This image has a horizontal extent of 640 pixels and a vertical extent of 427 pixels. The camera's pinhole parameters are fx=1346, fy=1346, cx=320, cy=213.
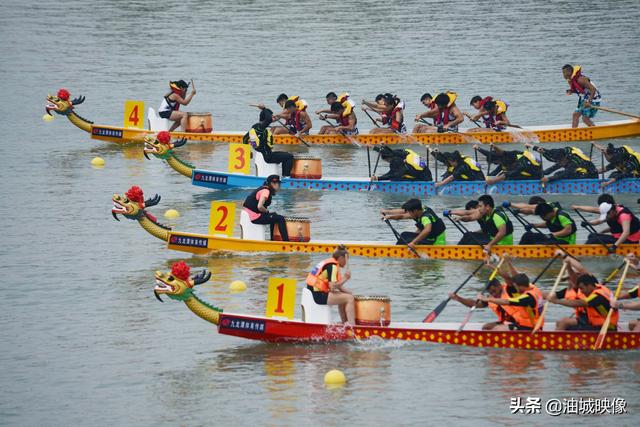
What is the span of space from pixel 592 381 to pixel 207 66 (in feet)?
109

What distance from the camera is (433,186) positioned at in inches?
1264

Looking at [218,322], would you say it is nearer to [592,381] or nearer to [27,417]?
[27,417]

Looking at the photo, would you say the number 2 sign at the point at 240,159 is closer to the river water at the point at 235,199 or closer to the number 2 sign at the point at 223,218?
the river water at the point at 235,199

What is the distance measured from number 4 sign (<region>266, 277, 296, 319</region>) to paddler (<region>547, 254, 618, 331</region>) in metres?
4.11

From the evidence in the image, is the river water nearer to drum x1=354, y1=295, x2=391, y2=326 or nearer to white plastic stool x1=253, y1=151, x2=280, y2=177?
drum x1=354, y1=295, x2=391, y2=326

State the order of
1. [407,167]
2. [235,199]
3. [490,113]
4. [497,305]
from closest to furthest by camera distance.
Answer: [497,305] → [407,167] → [235,199] → [490,113]

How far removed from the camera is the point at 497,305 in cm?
2153

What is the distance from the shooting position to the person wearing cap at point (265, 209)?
1070 inches

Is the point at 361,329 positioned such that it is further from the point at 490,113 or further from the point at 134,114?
the point at 134,114

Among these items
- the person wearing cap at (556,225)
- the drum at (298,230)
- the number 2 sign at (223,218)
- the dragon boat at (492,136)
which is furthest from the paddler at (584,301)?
the dragon boat at (492,136)

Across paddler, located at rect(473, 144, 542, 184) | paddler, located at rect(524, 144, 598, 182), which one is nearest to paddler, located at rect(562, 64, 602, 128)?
paddler, located at rect(524, 144, 598, 182)

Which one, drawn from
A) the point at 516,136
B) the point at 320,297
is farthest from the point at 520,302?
the point at 516,136

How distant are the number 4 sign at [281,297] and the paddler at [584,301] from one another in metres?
4.11

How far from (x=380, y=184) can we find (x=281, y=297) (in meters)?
10.9
